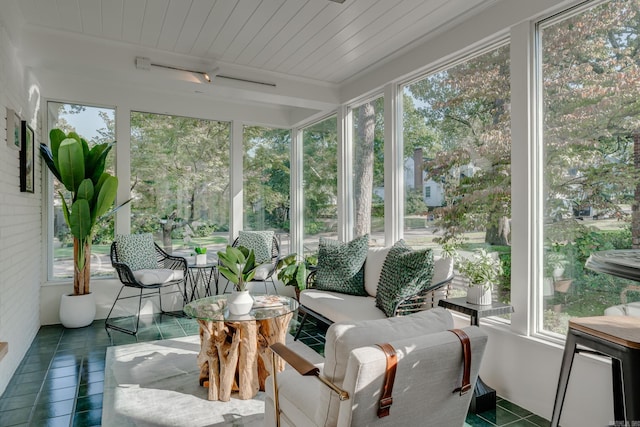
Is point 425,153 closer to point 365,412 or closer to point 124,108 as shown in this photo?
point 365,412

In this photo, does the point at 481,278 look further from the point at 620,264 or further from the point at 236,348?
the point at 236,348

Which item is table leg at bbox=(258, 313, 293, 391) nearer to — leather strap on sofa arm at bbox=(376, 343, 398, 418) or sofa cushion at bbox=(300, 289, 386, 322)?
sofa cushion at bbox=(300, 289, 386, 322)

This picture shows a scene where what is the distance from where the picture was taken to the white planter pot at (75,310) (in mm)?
4137

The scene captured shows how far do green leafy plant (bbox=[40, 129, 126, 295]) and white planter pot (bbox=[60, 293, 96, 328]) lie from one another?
9 cm

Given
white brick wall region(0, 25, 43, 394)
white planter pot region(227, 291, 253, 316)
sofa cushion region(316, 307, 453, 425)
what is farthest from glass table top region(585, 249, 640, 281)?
white brick wall region(0, 25, 43, 394)

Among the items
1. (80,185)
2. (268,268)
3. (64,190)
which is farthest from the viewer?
(268,268)

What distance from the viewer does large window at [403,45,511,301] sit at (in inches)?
112

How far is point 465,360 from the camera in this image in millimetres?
1432

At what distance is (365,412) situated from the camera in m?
1.30

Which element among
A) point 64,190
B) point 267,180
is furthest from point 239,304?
point 267,180

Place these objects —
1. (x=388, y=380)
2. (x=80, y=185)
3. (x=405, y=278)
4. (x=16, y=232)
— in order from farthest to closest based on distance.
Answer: (x=80, y=185), (x=16, y=232), (x=405, y=278), (x=388, y=380)

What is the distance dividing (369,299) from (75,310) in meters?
3.15

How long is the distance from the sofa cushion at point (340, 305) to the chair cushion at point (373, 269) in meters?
0.10

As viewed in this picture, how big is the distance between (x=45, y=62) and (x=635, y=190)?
14.9 feet
